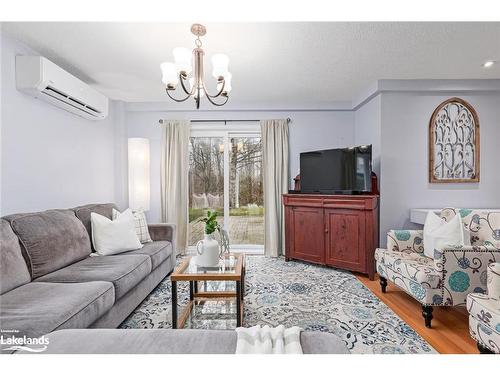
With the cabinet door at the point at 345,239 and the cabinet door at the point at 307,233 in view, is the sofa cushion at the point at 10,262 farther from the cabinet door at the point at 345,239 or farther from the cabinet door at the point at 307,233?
the cabinet door at the point at 345,239

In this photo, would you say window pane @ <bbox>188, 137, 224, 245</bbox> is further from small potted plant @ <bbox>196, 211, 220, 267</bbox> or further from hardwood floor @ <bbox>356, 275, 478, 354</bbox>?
hardwood floor @ <bbox>356, 275, 478, 354</bbox>

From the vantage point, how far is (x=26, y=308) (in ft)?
4.61

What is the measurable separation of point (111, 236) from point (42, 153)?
41.9 inches

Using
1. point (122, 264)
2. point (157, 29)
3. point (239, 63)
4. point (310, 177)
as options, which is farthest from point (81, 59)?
point (310, 177)

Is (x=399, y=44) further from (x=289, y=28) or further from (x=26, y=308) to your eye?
(x=26, y=308)

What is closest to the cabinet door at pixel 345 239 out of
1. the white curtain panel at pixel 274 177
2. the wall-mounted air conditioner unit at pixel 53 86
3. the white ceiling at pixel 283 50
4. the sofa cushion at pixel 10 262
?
the white curtain panel at pixel 274 177

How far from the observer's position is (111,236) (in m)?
2.56

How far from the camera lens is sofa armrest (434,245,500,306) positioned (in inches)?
77.2

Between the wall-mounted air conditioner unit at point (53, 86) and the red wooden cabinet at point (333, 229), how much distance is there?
2840 mm

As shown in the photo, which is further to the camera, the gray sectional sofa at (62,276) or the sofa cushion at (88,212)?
the sofa cushion at (88,212)

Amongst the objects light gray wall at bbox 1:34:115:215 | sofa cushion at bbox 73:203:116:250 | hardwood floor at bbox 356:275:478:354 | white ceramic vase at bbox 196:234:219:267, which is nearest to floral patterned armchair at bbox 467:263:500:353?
hardwood floor at bbox 356:275:478:354

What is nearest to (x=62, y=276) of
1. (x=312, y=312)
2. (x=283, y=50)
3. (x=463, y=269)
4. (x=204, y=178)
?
(x=312, y=312)

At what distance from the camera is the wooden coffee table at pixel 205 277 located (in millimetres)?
1866
